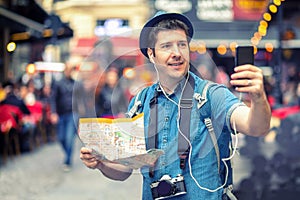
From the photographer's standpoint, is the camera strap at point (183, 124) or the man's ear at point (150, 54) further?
the man's ear at point (150, 54)

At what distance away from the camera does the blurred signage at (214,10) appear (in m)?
14.3

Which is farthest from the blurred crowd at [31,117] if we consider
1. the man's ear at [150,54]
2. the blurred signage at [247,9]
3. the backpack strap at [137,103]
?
the blurred signage at [247,9]

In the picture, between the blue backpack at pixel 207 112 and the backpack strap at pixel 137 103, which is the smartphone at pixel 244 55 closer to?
the blue backpack at pixel 207 112

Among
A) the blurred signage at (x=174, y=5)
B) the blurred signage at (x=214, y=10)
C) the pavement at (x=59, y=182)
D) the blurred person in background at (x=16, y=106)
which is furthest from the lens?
the blurred signage at (x=214, y=10)

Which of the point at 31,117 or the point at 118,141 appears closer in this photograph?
the point at 118,141

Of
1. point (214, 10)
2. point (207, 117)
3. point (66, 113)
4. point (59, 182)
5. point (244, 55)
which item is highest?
point (214, 10)

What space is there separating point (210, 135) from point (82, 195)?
15.6 feet

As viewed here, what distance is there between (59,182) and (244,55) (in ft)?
19.5

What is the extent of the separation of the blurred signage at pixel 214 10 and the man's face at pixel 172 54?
11890 millimetres

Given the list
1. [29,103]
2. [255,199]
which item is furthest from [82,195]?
[29,103]

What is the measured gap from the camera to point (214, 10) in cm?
1481

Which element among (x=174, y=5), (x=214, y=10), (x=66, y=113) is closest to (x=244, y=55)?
(x=66, y=113)

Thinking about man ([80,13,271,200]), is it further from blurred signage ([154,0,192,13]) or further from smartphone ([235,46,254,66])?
blurred signage ([154,0,192,13])

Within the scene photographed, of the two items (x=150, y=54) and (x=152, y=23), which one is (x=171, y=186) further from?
(x=152, y=23)
